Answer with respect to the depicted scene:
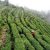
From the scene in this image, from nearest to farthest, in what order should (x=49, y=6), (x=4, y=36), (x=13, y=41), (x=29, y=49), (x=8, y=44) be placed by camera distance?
1. (x=29, y=49)
2. (x=8, y=44)
3. (x=13, y=41)
4. (x=4, y=36)
5. (x=49, y=6)

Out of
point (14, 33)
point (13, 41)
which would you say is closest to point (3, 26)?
point (14, 33)

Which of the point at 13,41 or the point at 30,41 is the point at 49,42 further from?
the point at 13,41

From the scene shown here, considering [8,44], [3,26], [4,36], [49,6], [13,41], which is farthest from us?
[49,6]

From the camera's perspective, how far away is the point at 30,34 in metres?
67.1

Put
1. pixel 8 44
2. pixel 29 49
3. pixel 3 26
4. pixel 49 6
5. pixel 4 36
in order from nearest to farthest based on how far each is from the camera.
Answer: pixel 29 49
pixel 8 44
pixel 4 36
pixel 3 26
pixel 49 6

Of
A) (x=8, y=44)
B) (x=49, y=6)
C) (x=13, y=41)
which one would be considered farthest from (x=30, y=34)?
(x=49, y=6)

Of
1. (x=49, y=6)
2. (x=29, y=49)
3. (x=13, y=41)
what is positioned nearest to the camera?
A: (x=29, y=49)

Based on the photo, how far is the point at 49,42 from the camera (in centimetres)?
6209

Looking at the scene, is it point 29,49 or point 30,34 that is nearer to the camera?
point 29,49

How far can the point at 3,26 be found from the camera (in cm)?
7662

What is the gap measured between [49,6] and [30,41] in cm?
10649

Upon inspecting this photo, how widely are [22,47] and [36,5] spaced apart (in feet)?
396

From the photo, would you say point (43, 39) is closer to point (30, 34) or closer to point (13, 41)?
point (30, 34)

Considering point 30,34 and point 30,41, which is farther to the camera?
point 30,34
